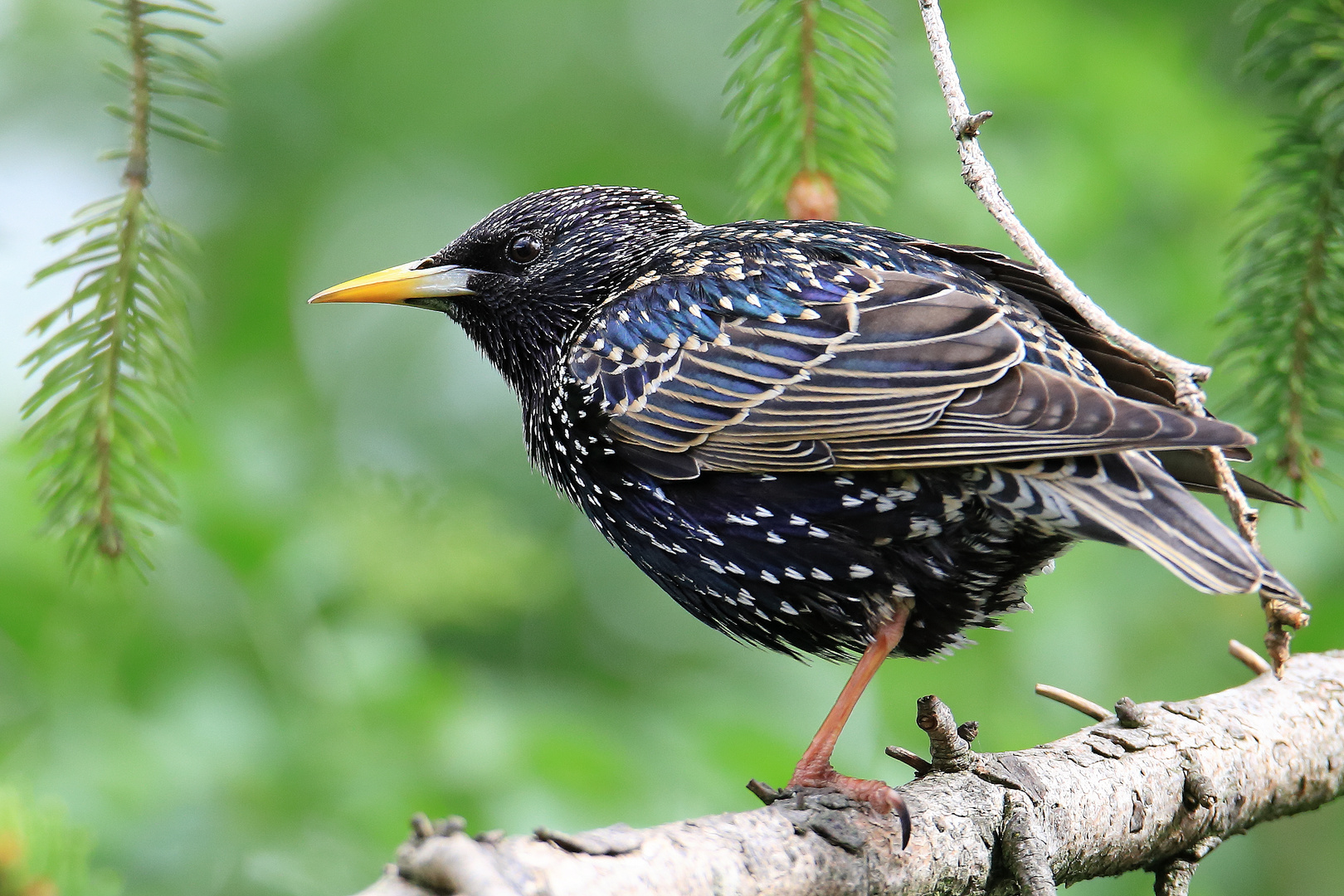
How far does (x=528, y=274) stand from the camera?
337 centimetres

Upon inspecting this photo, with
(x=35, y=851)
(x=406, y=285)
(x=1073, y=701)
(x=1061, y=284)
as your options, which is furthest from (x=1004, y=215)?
(x=35, y=851)

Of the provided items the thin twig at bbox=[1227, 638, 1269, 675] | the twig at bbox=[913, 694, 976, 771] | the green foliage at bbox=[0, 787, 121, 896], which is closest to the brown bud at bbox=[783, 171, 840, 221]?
the twig at bbox=[913, 694, 976, 771]

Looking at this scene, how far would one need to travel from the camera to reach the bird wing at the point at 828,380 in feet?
7.67

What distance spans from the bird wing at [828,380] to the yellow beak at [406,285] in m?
0.55

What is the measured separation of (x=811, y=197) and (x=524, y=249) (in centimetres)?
91

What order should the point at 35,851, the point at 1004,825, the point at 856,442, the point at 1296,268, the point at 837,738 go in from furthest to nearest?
1. the point at 1296,268
2. the point at 837,738
3. the point at 856,442
4. the point at 1004,825
5. the point at 35,851

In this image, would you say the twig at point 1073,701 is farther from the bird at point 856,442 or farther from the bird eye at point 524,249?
the bird eye at point 524,249

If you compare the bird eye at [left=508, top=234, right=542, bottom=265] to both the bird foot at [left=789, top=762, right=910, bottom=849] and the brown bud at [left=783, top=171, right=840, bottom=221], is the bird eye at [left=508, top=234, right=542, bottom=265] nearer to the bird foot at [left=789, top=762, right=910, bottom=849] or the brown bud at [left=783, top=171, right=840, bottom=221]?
the brown bud at [left=783, top=171, right=840, bottom=221]

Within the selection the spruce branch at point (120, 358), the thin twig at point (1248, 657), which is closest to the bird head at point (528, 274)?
the spruce branch at point (120, 358)

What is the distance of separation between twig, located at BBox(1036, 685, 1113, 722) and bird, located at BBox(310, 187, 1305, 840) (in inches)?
9.6

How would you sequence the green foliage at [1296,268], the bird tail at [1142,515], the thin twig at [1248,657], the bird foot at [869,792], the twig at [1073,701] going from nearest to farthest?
the bird tail at [1142,515], the bird foot at [869,792], the twig at [1073,701], the green foliage at [1296,268], the thin twig at [1248,657]

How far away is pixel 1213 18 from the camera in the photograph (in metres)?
4.13

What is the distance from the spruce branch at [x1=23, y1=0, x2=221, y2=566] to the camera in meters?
2.21

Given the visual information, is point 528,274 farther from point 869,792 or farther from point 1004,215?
point 869,792
